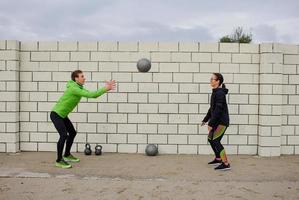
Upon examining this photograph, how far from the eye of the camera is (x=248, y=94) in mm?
7410

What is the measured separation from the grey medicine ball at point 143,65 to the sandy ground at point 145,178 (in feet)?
5.51

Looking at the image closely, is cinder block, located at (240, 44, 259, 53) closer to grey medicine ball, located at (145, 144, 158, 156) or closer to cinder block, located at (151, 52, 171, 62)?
cinder block, located at (151, 52, 171, 62)

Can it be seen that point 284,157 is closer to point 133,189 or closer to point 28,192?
point 133,189

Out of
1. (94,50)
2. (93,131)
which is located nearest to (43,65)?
(94,50)

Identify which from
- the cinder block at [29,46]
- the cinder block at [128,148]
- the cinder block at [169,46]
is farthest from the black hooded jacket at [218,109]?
the cinder block at [29,46]

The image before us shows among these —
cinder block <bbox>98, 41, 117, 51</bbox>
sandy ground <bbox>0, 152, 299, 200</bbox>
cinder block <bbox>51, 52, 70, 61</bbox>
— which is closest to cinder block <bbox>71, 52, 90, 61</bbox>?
cinder block <bbox>51, 52, 70, 61</bbox>

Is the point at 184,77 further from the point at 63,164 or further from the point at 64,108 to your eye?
the point at 63,164

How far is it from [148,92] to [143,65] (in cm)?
56

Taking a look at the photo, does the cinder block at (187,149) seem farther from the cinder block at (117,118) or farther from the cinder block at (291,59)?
the cinder block at (291,59)

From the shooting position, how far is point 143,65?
7195 millimetres

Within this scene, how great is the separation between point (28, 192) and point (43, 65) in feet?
10.9

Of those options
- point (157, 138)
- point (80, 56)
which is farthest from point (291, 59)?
Result: point (80, 56)

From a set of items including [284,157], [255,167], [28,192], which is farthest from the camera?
[284,157]

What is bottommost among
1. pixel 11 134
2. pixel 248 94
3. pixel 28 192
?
pixel 28 192
